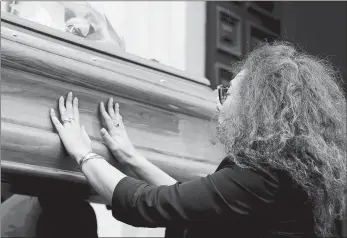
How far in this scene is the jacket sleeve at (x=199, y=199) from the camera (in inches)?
47.3

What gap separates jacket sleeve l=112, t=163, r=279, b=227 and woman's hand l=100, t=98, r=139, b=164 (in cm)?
17

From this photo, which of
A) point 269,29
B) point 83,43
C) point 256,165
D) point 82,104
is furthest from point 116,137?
point 269,29

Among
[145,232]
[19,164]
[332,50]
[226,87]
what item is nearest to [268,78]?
[226,87]

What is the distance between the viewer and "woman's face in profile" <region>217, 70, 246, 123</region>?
139cm

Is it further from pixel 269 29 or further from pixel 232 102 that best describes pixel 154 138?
pixel 269 29

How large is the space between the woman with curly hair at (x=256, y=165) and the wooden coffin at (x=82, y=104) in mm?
40

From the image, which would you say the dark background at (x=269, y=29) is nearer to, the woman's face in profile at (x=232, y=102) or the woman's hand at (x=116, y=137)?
the woman's face in profile at (x=232, y=102)

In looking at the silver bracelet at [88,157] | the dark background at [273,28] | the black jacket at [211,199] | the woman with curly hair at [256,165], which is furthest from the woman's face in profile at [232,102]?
the dark background at [273,28]

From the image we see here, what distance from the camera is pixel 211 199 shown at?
1.20 metres

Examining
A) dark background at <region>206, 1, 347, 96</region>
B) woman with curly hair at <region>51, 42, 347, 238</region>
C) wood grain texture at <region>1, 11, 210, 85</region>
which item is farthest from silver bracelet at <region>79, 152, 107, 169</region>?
dark background at <region>206, 1, 347, 96</region>

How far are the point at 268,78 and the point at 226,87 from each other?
15cm

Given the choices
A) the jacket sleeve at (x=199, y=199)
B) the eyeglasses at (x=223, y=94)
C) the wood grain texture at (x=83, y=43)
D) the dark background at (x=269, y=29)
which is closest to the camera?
the jacket sleeve at (x=199, y=199)

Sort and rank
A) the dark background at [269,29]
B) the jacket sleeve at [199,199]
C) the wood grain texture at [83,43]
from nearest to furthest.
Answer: the jacket sleeve at [199,199] → the wood grain texture at [83,43] → the dark background at [269,29]

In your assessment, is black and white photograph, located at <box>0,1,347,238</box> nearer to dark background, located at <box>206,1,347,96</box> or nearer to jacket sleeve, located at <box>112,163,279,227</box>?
jacket sleeve, located at <box>112,163,279,227</box>
